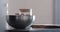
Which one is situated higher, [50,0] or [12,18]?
[50,0]

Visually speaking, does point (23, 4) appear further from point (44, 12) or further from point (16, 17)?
point (16, 17)

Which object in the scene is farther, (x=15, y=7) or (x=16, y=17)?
(x=15, y=7)

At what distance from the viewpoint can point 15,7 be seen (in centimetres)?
228

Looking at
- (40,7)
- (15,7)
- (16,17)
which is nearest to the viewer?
(16,17)

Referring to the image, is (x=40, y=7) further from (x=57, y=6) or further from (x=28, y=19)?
(x=28, y=19)

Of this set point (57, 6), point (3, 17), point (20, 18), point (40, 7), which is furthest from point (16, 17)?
point (57, 6)

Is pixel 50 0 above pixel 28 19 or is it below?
above

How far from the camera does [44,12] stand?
2.47 metres

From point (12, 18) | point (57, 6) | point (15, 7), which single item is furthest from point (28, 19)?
point (57, 6)

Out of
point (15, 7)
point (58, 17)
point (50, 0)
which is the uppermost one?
point (50, 0)

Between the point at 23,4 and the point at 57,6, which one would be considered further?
the point at 57,6

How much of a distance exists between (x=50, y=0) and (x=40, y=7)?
0.94 feet

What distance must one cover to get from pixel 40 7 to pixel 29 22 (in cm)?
154

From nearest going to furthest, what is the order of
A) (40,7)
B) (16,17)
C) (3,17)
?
(16,17) → (3,17) → (40,7)
